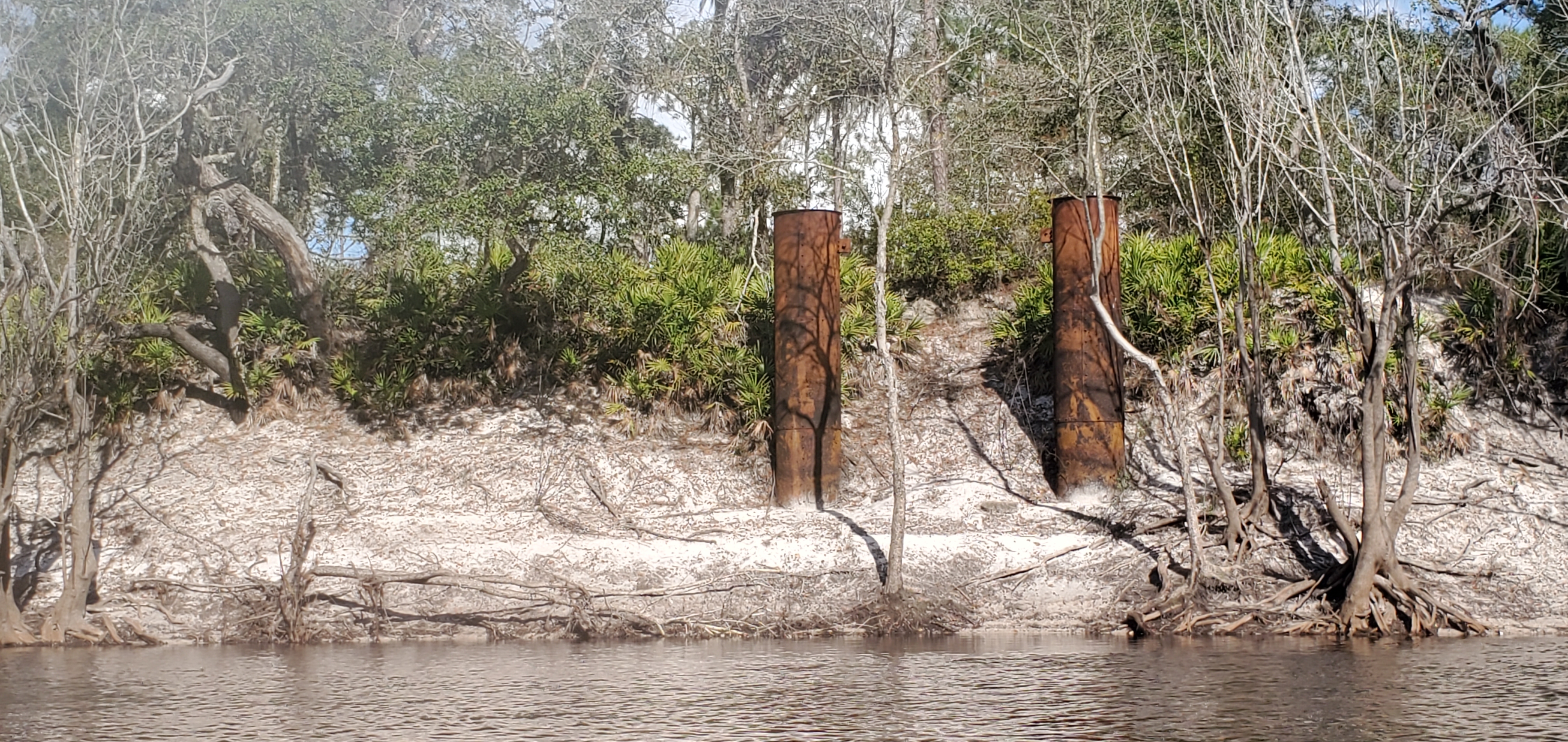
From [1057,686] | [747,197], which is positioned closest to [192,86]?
[747,197]

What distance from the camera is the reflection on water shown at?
737cm

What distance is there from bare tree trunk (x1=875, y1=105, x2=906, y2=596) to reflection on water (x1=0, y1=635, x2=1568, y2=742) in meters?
0.96

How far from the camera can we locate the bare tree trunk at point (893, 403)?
12445 mm

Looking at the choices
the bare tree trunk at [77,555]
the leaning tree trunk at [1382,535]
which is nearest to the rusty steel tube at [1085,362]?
the leaning tree trunk at [1382,535]

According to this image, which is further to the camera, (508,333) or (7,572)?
(508,333)

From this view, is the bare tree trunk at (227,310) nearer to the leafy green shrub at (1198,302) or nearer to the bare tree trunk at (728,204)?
the bare tree trunk at (728,204)

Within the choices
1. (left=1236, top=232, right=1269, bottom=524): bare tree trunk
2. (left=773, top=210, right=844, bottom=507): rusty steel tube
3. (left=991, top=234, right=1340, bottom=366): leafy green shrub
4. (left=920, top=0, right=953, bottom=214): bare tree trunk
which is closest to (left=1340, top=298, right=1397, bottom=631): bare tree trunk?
(left=1236, top=232, right=1269, bottom=524): bare tree trunk

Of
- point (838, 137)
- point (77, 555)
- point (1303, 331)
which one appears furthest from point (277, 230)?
point (1303, 331)

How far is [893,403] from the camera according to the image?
13.1m

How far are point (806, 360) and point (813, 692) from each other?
6454 mm

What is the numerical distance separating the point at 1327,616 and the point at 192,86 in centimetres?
1235

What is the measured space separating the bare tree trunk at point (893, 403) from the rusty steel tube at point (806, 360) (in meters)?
1.64

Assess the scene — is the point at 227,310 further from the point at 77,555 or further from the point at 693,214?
the point at 693,214

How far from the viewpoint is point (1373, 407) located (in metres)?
11.9
